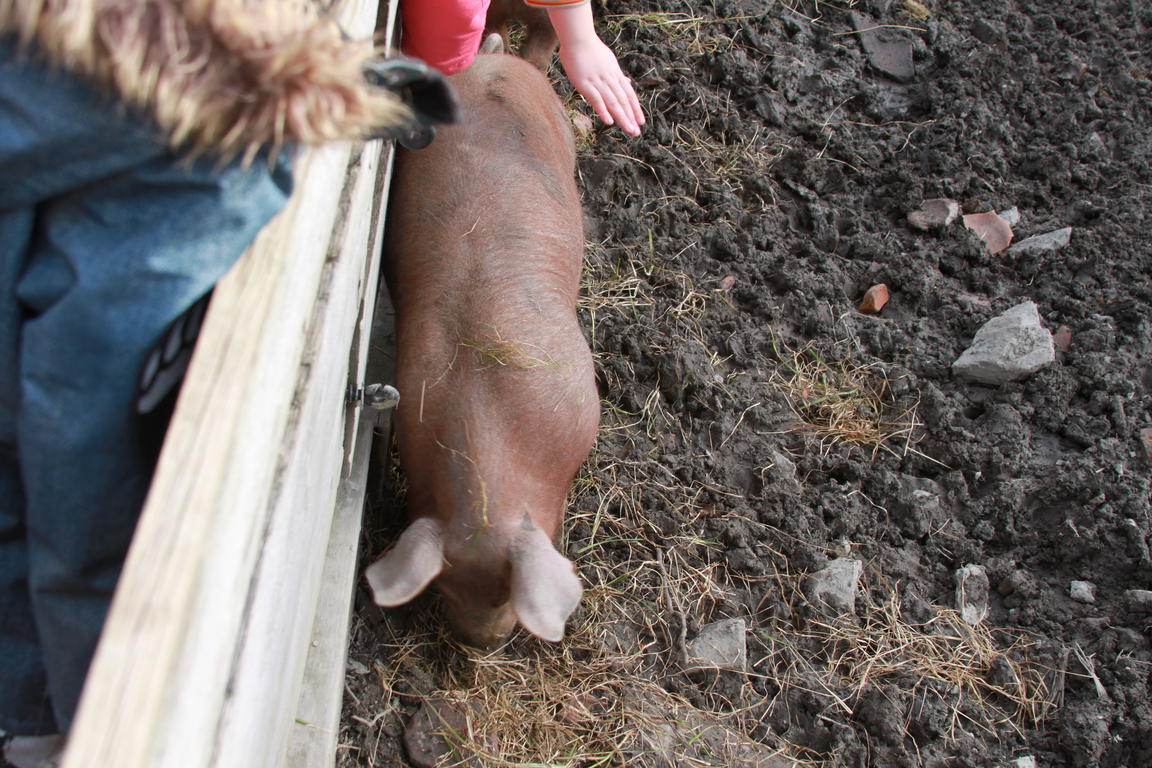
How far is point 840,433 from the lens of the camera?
3730 mm

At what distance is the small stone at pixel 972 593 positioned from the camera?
3.30m

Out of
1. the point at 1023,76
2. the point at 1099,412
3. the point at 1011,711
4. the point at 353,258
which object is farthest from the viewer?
the point at 1023,76

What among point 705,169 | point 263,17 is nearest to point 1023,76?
point 705,169

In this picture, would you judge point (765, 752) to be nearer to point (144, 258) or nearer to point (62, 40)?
point (144, 258)

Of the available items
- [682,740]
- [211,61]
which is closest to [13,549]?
[211,61]

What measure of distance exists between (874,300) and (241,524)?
11.3 ft

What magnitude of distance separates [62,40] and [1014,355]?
3649 mm

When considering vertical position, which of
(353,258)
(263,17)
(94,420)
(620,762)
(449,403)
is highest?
(263,17)

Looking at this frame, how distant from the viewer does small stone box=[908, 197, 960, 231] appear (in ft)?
14.4

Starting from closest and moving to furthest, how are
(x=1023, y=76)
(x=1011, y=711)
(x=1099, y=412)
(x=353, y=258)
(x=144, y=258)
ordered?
(x=144, y=258), (x=353, y=258), (x=1011, y=711), (x=1099, y=412), (x=1023, y=76)

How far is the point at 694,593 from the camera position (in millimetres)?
3281

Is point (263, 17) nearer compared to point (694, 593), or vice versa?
point (263, 17)

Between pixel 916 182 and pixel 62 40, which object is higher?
pixel 62 40

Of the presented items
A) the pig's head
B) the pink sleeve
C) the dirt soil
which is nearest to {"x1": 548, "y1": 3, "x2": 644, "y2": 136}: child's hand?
the pink sleeve
